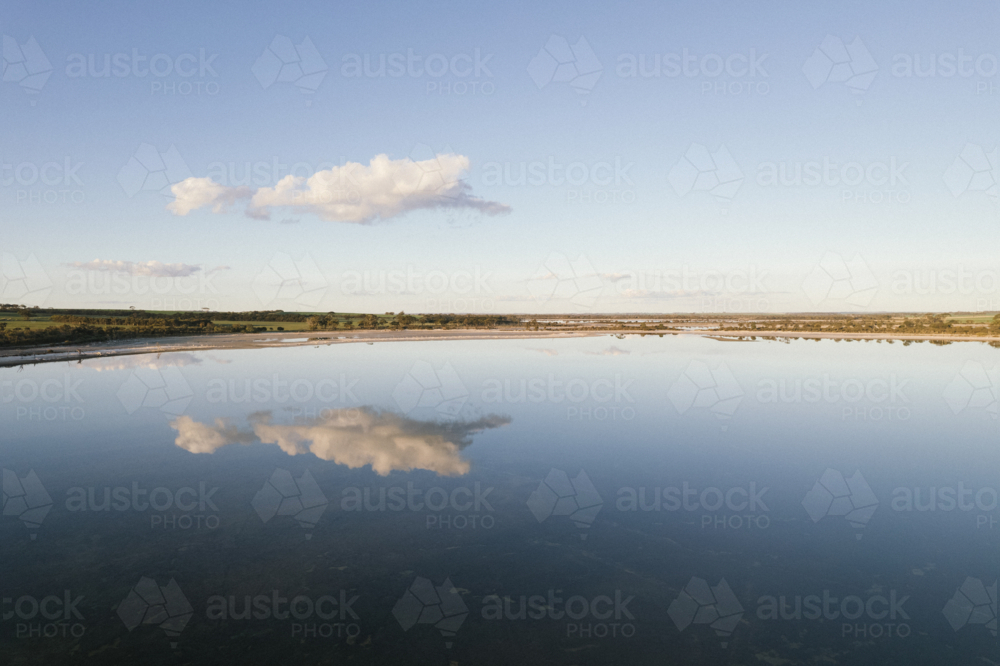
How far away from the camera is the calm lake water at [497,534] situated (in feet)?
20.9

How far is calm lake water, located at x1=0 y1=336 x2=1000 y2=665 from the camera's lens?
20.9 feet

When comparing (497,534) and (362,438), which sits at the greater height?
(362,438)

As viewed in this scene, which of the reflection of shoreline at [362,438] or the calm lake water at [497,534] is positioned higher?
the reflection of shoreline at [362,438]

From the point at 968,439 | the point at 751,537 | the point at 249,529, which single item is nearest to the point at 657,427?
the point at 751,537

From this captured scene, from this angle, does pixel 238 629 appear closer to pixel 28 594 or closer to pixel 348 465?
pixel 28 594

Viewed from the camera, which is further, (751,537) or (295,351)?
(295,351)

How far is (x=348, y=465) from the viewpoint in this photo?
1294cm

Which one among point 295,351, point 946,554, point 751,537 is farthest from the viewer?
point 295,351

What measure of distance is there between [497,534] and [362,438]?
24.8ft

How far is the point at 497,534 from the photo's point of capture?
30.1ft

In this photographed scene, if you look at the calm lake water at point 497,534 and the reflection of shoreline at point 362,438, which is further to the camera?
the reflection of shoreline at point 362,438

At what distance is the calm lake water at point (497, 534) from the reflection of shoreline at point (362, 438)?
12cm

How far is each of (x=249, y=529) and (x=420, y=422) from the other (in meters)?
8.71

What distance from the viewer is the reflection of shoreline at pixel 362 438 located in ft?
43.8
